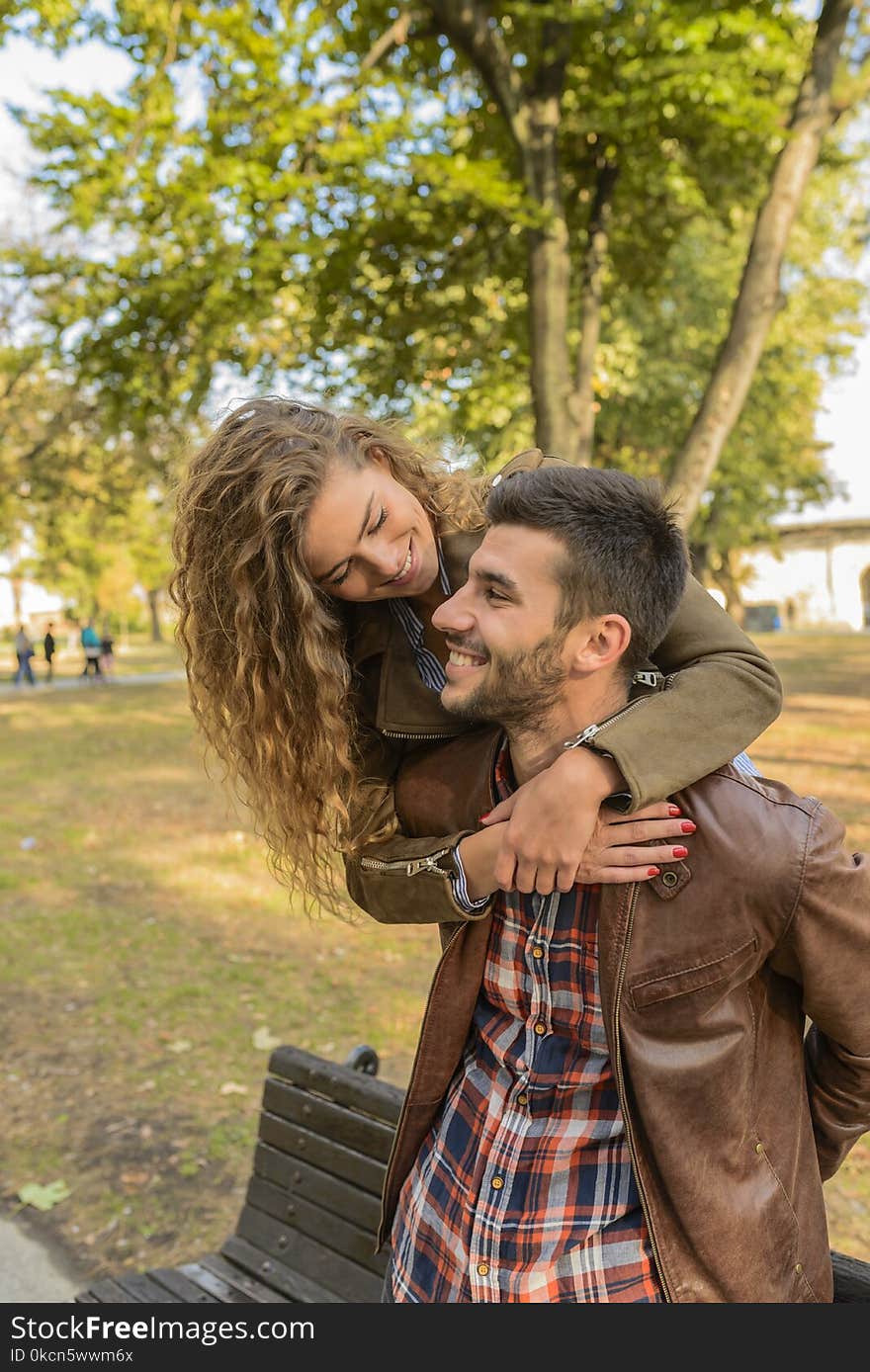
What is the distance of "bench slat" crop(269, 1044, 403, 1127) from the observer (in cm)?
288

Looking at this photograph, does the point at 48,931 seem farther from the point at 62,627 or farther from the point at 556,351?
the point at 62,627

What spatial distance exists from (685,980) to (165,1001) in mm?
5009

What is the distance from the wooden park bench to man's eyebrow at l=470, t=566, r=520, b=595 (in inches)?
60.6

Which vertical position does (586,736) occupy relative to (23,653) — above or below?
below

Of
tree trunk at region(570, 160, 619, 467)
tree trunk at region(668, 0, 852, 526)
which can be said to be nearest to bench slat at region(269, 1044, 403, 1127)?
tree trunk at region(668, 0, 852, 526)

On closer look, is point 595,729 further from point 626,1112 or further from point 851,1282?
point 851,1282

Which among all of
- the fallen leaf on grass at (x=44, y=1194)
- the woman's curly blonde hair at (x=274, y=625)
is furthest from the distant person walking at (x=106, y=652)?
the woman's curly blonde hair at (x=274, y=625)

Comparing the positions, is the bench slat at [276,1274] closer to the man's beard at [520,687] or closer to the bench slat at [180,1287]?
the bench slat at [180,1287]

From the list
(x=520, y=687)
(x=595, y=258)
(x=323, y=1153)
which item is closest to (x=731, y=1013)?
(x=520, y=687)

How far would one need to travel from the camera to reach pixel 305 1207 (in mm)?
Answer: 3035

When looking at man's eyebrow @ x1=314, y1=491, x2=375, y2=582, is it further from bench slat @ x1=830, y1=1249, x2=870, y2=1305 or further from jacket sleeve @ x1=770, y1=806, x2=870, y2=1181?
bench slat @ x1=830, y1=1249, x2=870, y2=1305

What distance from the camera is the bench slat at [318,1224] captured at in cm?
287

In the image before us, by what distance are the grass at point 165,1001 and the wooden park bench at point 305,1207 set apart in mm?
507
